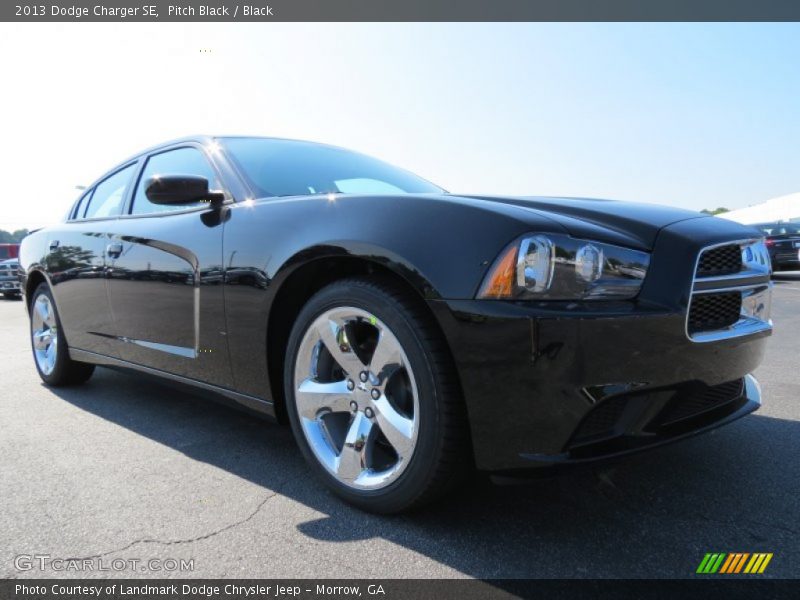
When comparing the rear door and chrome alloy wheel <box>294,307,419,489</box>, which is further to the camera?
the rear door

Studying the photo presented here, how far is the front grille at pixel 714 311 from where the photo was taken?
1.70 metres

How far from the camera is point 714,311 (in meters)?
1.79

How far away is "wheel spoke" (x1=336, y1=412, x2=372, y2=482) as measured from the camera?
6.42ft

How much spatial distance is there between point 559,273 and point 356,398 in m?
0.83

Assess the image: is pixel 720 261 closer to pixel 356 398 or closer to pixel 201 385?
pixel 356 398

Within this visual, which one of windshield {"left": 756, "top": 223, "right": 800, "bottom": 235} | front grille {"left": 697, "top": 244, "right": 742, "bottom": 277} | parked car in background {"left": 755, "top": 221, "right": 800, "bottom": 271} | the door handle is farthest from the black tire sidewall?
windshield {"left": 756, "top": 223, "right": 800, "bottom": 235}

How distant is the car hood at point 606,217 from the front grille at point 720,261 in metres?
0.16

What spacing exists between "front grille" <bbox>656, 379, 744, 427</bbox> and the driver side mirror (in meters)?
1.95

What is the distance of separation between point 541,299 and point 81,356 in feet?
10.5

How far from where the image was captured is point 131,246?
3.00 metres

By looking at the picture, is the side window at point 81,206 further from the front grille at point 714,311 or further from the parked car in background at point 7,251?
the parked car in background at point 7,251

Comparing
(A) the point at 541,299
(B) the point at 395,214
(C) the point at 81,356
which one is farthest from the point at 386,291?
(C) the point at 81,356

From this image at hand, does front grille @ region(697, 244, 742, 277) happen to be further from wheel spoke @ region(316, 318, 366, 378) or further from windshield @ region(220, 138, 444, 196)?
windshield @ region(220, 138, 444, 196)

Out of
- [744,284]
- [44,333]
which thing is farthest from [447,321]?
[44,333]
